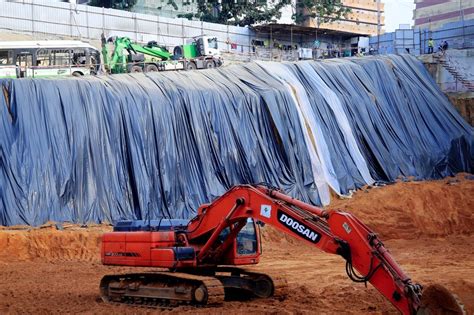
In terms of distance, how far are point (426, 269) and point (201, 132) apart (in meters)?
11.0

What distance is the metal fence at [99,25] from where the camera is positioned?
43875 mm

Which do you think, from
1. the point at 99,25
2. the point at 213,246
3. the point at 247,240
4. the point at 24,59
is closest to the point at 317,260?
the point at 247,240

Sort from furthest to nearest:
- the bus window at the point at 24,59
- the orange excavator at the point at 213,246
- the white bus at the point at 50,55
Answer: the bus window at the point at 24,59, the white bus at the point at 50,55, the orange excavator at the point at 213,246

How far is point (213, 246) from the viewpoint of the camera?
13.2 m

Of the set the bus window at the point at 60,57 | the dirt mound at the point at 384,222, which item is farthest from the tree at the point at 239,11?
the dirt mound at the point at 384,222

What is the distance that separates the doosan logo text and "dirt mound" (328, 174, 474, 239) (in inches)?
549

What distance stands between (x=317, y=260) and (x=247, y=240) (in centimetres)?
807

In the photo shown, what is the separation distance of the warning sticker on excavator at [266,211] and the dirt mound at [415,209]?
44.8 ft

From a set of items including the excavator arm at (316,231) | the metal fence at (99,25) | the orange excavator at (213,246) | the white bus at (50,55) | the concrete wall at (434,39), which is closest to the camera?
the excavator arm at (316,231)

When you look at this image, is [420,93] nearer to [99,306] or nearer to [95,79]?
[95,79]

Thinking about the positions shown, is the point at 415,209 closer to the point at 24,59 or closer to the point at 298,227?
the point at 298,227

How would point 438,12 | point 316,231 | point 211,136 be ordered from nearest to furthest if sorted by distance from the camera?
point 316,231 < point 211,136 < point 438,12

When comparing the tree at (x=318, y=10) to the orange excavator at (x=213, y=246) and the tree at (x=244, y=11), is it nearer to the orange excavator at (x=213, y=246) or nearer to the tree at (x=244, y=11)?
the tree at (x=244, y=11)

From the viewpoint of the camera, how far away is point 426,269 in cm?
1867
